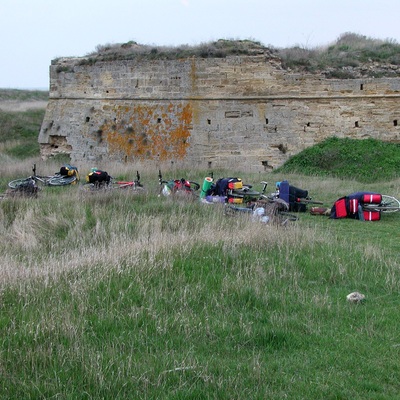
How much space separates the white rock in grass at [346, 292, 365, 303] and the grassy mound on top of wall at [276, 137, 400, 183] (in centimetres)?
1018

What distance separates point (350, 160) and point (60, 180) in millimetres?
8029

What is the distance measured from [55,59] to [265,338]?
17809mm

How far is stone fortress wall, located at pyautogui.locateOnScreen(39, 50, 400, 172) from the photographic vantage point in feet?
57.1

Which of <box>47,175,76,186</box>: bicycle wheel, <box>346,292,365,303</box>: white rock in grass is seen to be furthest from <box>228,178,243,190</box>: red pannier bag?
<box>346,292,365,303</box>: white rock in grass

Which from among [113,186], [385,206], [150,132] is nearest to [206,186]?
[113,186]

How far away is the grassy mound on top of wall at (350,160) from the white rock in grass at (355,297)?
10.2 metres

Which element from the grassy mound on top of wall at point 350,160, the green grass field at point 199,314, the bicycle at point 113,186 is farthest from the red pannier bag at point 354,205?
the grassy mound on top of wall at point 350,160

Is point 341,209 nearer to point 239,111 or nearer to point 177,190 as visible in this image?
point 177,190

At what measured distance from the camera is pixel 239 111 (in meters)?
17.7

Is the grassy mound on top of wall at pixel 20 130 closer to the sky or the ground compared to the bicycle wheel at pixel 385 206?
closer to the sky

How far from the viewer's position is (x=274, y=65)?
1756cm

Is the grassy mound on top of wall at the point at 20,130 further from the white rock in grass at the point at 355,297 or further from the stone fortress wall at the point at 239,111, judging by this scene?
the white rock in grass at the point at 355,297

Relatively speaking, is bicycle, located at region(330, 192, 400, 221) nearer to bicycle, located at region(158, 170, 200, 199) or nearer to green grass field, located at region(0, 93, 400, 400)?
green grass field, located at region(0, 93, 400, 400)

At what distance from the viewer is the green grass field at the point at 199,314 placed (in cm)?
400
